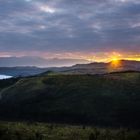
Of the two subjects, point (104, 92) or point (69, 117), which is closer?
point (69, 117)

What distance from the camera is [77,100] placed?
80562 millimetres

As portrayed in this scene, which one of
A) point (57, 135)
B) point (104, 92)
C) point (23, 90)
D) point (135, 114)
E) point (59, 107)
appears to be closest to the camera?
point (57, 135)

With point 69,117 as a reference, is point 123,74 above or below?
above

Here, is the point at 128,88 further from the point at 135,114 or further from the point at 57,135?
the point at 57,135

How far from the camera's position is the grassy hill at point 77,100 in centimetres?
7038

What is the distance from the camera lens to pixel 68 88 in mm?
89625

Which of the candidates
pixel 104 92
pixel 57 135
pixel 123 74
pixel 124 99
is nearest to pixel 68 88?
pixel 104 92

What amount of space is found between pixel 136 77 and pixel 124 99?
68.6 ft

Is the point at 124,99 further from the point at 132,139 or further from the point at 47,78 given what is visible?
the point at 132,139

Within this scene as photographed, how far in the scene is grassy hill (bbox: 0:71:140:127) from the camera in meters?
70.4

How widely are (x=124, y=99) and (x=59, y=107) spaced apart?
14.7m

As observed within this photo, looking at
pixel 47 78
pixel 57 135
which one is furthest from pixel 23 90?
pixel 57 135

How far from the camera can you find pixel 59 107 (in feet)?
253

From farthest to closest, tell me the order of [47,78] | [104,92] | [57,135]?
[47,78] → [104,92] → [57,135]
